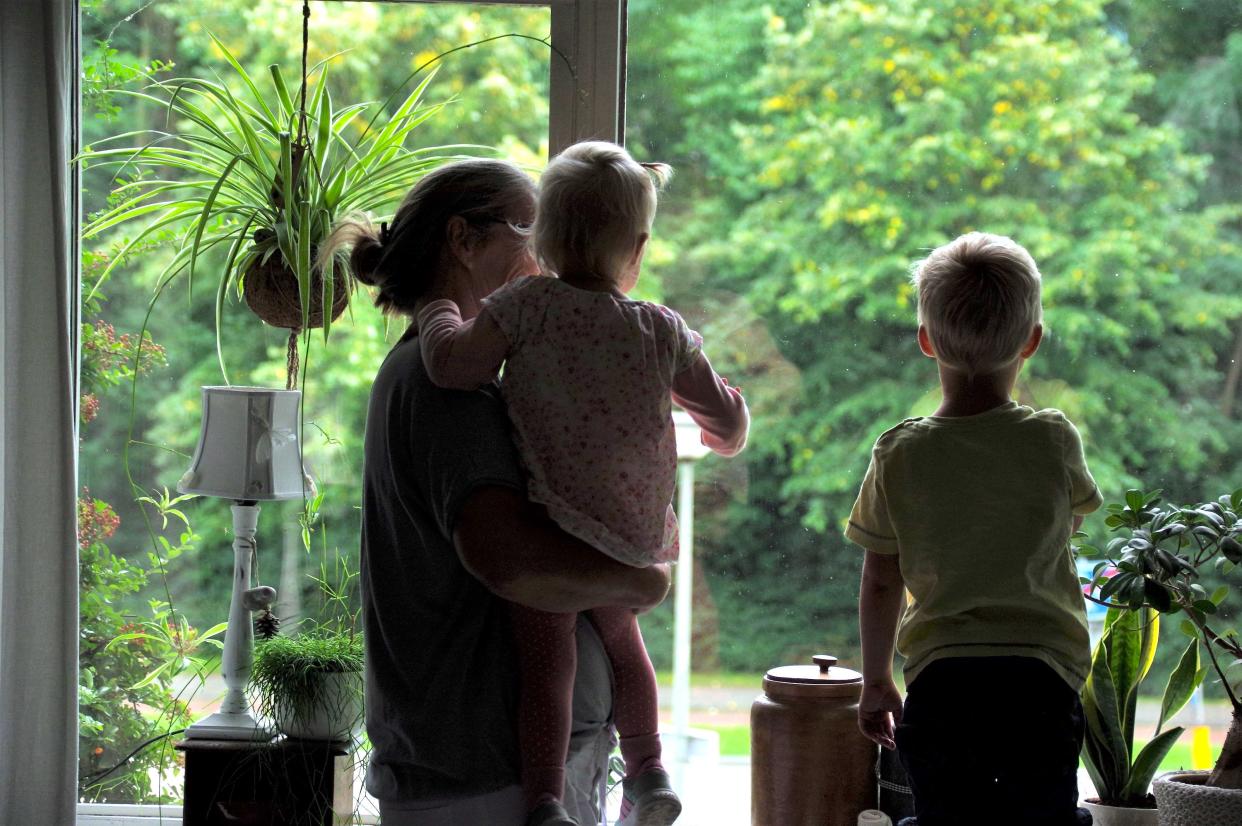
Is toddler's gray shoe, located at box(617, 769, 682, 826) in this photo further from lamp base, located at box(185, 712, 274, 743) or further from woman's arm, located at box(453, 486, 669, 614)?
lamp base, located at box(185, 712, 274, 743)

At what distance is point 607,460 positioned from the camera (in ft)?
5.40

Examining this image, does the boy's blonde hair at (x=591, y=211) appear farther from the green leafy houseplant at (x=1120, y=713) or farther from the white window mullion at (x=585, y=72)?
the green leafy houseplant at (x=1120, y=713)

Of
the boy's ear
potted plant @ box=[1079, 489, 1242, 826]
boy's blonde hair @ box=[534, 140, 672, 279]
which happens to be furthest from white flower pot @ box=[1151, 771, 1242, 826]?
boy's blonde hair @ box=[534, 140, 672, 279]

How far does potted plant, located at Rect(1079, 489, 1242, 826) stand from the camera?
2.10 metres

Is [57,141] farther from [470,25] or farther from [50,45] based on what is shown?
[470,25]

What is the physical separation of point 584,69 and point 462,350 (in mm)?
1268

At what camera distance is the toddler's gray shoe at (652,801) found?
5.63 ft

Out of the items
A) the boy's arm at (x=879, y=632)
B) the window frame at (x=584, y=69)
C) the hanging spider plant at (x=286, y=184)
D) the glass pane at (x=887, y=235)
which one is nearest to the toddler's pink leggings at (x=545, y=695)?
the boy's arm at (x=879, y=632)

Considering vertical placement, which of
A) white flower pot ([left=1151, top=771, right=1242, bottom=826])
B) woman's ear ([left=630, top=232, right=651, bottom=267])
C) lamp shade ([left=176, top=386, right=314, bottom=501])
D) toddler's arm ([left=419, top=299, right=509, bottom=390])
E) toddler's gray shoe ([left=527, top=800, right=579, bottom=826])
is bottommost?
white flower pot ([left=1151, top=771, right=1242, bottom=826])

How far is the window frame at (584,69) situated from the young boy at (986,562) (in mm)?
997

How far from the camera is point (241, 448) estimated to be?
233 cm

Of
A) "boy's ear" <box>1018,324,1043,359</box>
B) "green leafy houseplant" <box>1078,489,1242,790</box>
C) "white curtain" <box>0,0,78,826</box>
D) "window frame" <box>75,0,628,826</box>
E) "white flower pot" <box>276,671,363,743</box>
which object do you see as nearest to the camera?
"boy's ear" <box>1018,324,1043,359</box>

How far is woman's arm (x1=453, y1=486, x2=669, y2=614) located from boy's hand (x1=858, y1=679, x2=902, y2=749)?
0.52 metres

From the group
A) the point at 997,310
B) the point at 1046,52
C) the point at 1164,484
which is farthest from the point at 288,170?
the point at 1164,484
